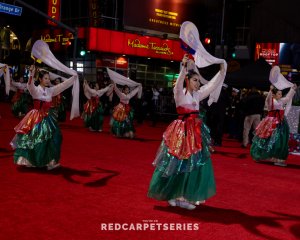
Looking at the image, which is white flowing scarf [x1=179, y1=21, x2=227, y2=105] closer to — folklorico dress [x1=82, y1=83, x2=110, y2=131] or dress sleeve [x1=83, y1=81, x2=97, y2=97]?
dress sleeve [x1=83, y1=81, x2=97, y2=97]

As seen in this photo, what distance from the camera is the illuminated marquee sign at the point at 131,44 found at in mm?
26938

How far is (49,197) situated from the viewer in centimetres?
590

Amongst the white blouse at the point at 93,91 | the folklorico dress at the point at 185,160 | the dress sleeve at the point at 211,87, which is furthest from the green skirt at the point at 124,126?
the folklorico dress at the point at 185,160

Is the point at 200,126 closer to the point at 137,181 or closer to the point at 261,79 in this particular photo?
the point at 137,181

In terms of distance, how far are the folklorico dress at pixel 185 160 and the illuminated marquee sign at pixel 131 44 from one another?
21620 mm

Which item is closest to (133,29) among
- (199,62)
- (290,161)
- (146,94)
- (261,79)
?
(146,94)

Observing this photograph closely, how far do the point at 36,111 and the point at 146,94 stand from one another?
14305 mm

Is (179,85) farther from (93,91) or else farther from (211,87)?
(93,91)

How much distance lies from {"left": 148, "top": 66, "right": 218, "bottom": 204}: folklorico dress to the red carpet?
0.26 m

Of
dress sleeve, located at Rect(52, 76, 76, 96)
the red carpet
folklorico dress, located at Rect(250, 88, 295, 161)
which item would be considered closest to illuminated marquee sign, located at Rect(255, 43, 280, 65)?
folklorico dress, located at Rect(250, 88, 295, 161)

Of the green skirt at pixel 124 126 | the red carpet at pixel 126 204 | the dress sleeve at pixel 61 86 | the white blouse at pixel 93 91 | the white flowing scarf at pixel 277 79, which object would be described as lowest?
the red carpet at pixel 126 204

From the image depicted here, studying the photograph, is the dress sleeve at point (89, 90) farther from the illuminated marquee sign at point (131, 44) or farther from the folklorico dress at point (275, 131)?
the illuminated marquee sign at point (131, 44)

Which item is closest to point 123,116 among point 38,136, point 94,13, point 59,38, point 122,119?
point 122,119

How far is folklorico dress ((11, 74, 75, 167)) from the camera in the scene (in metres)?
7.67
